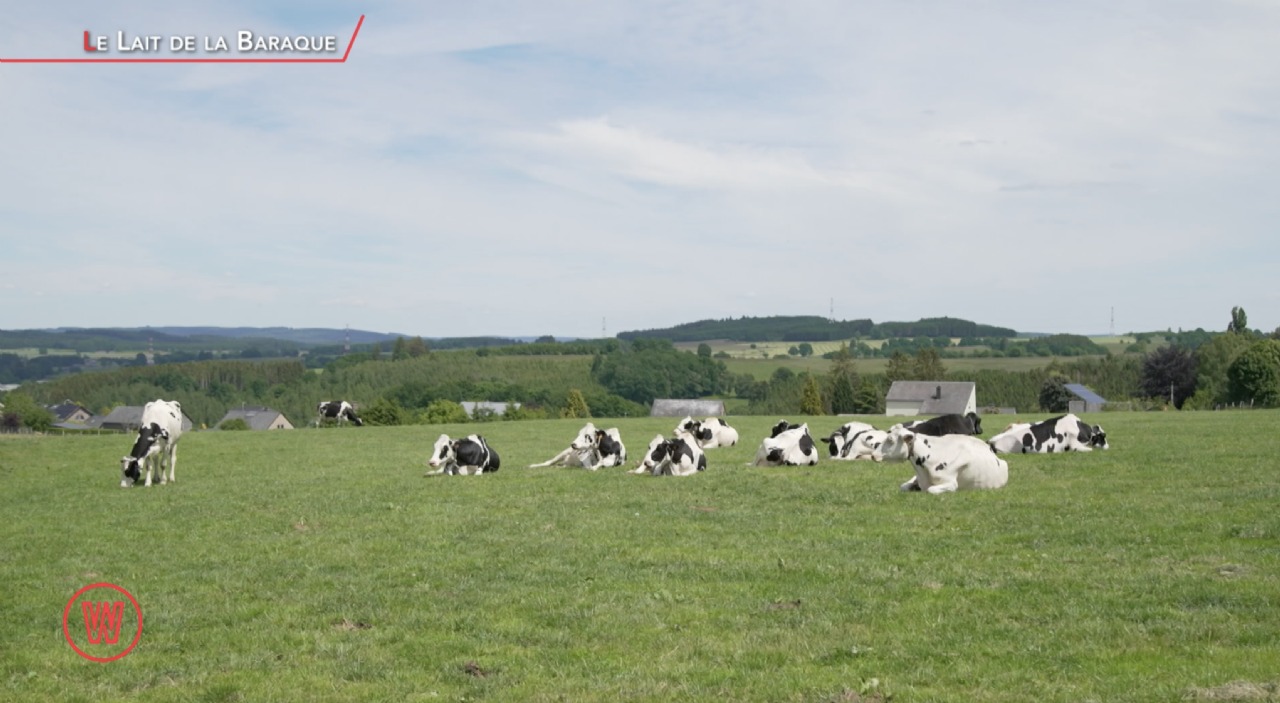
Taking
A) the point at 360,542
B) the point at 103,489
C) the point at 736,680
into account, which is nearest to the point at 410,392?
the point at 103,489

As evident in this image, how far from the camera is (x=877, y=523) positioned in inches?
558

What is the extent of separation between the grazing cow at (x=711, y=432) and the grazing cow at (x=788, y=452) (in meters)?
9.61

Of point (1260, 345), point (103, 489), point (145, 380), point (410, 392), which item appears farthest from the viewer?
point (145, 380)

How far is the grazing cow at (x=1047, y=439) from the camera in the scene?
2355cm


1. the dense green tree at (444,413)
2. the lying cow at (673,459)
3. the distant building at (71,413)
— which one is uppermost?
the lying cow at (673,459)

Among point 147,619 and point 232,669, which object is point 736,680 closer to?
point 232,669

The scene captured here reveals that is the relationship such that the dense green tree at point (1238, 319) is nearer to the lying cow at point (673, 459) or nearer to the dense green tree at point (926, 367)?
the dense green tree at point (926, 367)

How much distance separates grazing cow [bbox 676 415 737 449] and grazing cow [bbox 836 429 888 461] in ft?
29.2

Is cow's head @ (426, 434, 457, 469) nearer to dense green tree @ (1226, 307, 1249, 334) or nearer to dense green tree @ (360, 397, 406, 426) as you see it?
dense green tree @ (360, 397, 406, 426)

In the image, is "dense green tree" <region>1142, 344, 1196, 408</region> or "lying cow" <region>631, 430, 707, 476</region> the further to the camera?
"dense green tree" <region>1142, 344, 1196, 408</region>

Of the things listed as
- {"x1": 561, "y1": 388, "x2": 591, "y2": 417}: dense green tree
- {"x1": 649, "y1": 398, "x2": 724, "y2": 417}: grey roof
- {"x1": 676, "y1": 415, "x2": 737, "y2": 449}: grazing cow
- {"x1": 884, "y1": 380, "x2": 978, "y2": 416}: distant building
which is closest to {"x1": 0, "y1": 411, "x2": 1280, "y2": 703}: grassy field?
{"x1": 676, "y1": 415, "x2": 737, "y2": 449}: grazing cow

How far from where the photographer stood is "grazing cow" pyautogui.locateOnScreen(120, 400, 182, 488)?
22.6m

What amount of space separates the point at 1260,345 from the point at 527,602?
78952mm

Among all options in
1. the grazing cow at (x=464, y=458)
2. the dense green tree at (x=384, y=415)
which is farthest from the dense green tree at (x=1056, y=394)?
the grazing cow at (x=464, y=458)
